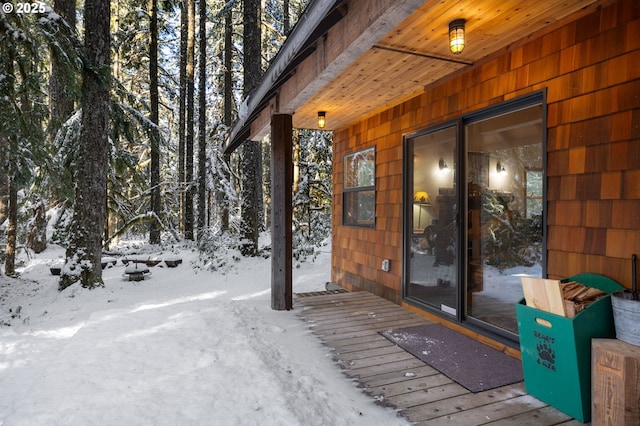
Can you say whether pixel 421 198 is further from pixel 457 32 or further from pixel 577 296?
pixel 577 296

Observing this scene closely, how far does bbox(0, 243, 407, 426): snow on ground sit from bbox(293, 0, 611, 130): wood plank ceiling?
255 centimetres

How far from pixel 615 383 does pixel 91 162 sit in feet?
22.5

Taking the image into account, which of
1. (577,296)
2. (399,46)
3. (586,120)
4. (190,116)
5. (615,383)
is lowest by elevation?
(615,383)

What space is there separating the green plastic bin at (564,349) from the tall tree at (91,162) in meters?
6.31

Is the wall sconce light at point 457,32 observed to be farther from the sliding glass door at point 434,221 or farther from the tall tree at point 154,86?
the tall tree at point 154,86

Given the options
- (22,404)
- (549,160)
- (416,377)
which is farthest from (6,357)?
(549,160)

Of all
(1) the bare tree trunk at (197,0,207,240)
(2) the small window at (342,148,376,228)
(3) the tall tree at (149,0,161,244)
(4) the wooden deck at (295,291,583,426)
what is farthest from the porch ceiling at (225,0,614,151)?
(3) the tall tree at (149,0,161,244)

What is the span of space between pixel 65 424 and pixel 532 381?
2784 mm

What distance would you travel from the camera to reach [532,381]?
7.57 feet

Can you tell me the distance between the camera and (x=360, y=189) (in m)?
5.57

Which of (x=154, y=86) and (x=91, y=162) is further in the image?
(x=154, y=86)

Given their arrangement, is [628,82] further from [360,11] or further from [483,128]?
[360,11]

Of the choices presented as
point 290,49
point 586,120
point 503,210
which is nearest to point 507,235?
point 503,210

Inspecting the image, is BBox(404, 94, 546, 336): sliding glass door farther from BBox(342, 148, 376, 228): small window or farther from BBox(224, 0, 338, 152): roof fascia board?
BBox(224, 0, 338, 152): roof fascia board
